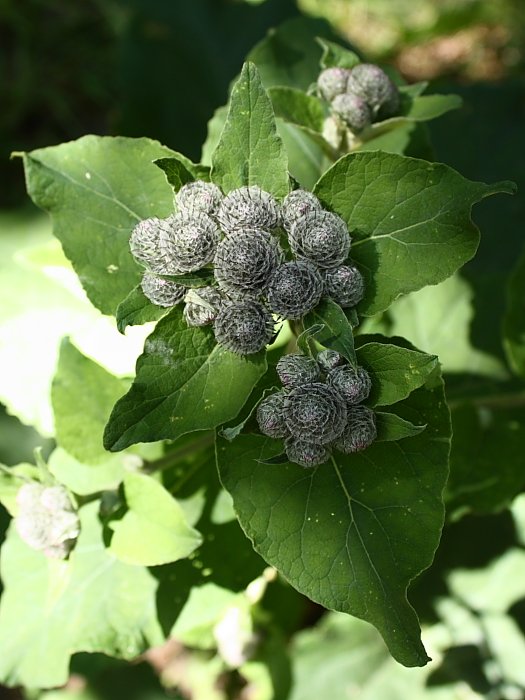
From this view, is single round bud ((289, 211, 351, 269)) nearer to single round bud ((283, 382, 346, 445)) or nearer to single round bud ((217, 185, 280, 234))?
single round bud ((217, 185, 280, 234))

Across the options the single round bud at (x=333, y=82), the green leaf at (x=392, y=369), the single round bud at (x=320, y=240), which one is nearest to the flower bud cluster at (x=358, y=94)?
the single round bud at (x=333, y=82)

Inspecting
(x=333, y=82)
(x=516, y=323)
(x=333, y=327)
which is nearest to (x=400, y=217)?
(x=333, y=327)

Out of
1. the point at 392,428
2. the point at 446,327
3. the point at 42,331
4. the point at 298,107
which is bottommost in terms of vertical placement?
the point at 446,327

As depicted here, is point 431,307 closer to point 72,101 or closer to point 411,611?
point 411,611

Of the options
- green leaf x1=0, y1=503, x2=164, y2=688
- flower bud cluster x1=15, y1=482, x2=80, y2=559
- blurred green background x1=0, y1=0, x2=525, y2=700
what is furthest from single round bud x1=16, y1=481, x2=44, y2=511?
blurred green background x1=0, y1=0, x2=525, y2=700

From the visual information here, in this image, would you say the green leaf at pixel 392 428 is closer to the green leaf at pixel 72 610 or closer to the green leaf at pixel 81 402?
the green leaf at pixel 81 402

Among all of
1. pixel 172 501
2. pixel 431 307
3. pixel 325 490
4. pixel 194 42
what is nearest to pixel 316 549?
pixel 325 490

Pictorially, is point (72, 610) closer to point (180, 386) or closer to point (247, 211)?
point (180, 386)
